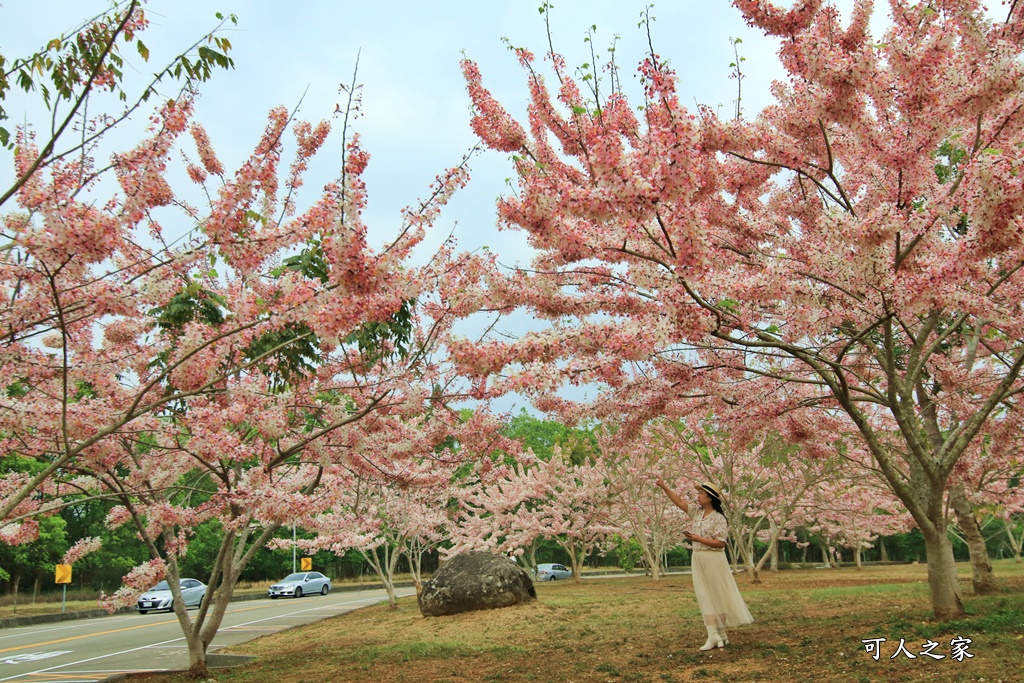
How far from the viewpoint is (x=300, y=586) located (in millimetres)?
29547

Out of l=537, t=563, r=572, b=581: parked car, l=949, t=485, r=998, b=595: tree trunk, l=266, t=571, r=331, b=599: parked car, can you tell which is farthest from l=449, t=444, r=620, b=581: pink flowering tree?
l=949, t=485, r=998, b=595: tree trunk

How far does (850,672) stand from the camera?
4895mm

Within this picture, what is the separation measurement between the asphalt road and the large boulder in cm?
340

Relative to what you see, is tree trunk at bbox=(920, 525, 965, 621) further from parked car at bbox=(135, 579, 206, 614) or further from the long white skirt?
parked car at bbox=(135, 579, 206, 614)

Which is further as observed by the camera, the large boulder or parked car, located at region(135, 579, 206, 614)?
parked car, located at region(135, 579, 206, 614)

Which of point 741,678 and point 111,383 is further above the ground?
point 111,383

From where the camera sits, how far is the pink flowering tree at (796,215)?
14.5 ft

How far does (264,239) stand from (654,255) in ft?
9.40

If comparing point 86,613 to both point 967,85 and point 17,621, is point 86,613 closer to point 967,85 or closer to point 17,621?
point 17,621

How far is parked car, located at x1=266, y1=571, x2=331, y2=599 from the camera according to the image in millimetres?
28953

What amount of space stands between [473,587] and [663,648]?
7712 millimetres

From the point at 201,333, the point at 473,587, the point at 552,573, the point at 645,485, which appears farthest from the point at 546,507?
the point at 201,333

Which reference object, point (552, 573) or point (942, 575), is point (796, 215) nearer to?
point (942, 575)

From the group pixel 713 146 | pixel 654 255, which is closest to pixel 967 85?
pixel 713 146
